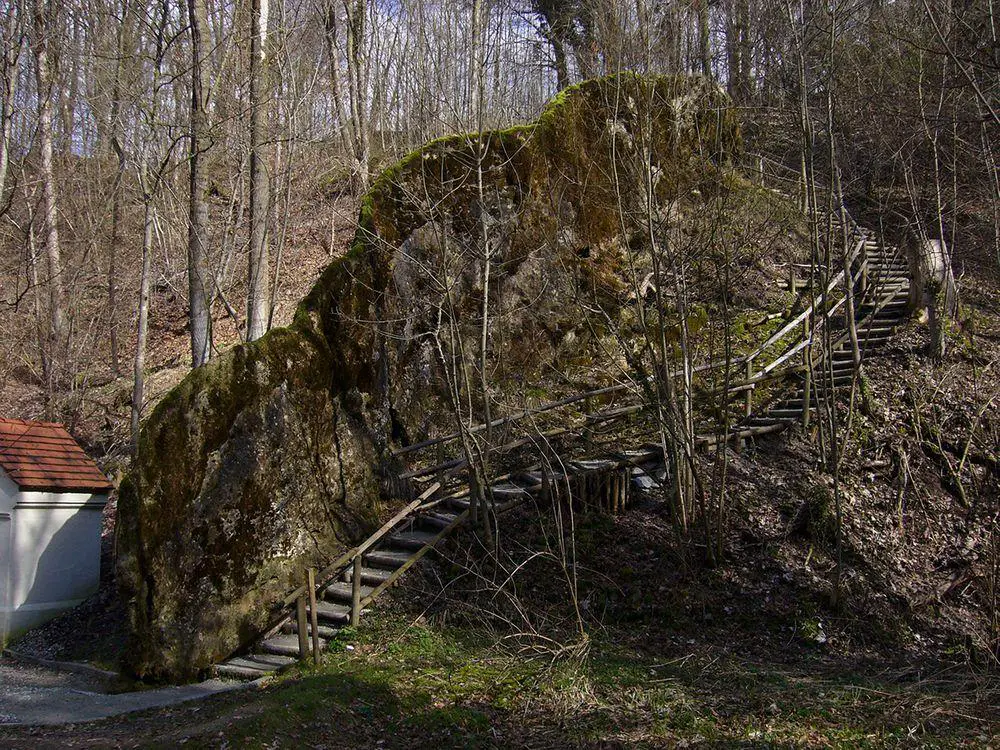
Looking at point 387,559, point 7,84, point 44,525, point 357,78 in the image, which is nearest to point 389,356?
point 387,559

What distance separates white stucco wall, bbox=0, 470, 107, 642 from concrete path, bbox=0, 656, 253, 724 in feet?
6.12

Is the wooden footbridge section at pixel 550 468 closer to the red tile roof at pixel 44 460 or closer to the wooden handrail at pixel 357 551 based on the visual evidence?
the wooden handrail at pixel 357 551

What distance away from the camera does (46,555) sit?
12.1 metres

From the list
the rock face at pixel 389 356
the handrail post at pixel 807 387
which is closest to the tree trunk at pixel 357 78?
the rock face at pixel 389 356

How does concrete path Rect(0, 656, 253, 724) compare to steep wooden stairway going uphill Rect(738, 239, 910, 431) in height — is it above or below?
below

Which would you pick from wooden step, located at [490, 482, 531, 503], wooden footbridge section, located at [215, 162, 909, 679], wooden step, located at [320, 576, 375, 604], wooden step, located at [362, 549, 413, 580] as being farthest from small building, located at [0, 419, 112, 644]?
wooden step, located at [490, 482, 531, 503]

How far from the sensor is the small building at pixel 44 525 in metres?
11.7

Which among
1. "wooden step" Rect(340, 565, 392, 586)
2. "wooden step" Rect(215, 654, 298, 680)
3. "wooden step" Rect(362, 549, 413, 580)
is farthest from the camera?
"wooden step" Rect(362, 549, 413, 580)

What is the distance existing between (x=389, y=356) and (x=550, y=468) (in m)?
3.95

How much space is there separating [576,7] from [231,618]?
19.0 meters

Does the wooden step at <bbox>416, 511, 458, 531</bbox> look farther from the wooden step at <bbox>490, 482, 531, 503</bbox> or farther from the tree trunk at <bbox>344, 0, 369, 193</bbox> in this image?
the tree trunk at <bbox>344, 0, 369, 193</bbox>

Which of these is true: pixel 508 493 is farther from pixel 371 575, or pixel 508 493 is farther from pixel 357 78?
pixel 357 78

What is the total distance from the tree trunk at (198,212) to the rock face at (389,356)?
2.07m

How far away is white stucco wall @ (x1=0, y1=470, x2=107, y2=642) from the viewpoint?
11.7 m
